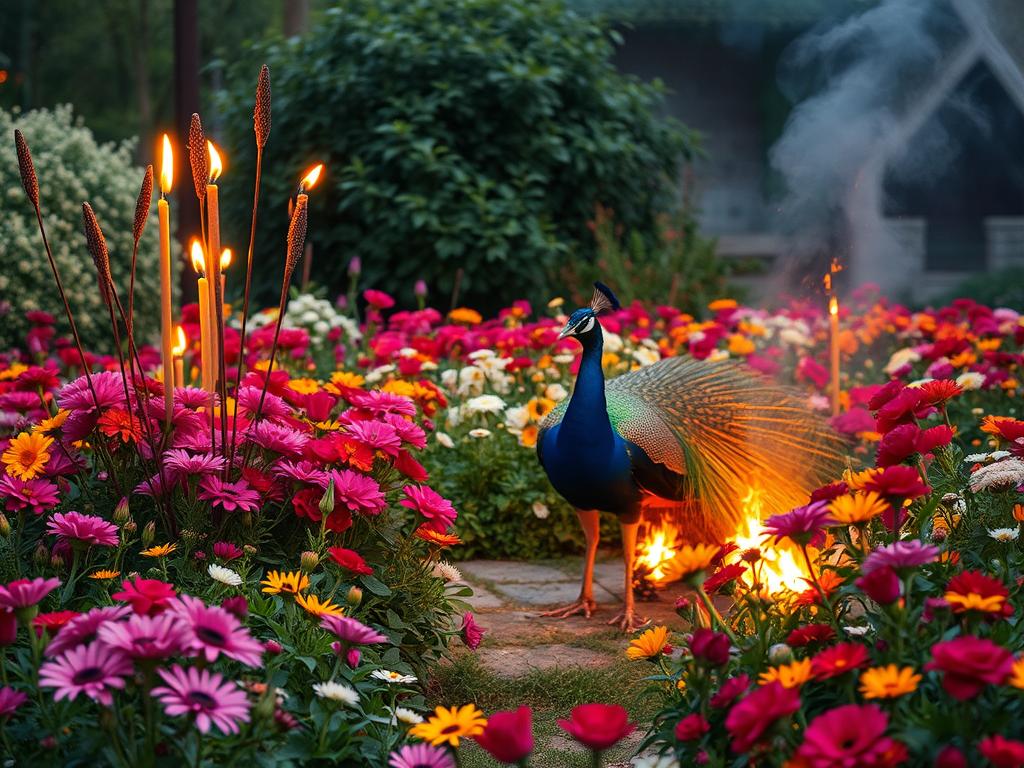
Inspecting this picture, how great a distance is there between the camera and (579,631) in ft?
12.4

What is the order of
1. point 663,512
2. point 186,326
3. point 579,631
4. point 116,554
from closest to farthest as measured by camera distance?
point 116,554
point 579,631
point 663,512
point 186,326

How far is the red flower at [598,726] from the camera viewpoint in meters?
1.60

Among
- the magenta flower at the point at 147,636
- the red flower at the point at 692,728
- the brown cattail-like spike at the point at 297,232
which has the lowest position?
the red flower at the point at 692,728

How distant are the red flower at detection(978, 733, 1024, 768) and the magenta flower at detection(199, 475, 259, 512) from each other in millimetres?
1509

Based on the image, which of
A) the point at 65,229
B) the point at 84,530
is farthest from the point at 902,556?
the point at 65,229

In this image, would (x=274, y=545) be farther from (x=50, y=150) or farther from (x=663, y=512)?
(x=50, y=150)

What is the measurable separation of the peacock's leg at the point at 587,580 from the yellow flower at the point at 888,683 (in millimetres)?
2122

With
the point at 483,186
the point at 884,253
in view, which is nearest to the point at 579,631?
the point at 483,186

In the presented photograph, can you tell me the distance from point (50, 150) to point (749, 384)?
460 cm

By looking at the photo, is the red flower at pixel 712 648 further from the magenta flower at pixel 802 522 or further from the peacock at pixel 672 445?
the peacock at pixel 672 445

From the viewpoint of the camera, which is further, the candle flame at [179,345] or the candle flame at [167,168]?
the candle flame at [179,345]

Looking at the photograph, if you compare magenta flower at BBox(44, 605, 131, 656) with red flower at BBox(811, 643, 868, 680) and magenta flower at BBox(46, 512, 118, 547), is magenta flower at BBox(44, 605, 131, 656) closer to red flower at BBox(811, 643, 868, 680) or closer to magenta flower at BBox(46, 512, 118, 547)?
magenta flower at BBox(46, 512, 118, 547)

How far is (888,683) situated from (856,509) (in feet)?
1.16

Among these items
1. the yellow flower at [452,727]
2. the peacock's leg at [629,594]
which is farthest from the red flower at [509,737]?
the peacock's leg at [629,594]
